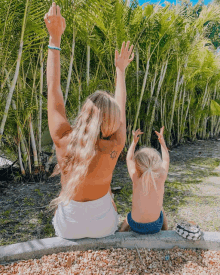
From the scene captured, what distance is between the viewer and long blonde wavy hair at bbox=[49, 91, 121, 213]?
4.27 ft

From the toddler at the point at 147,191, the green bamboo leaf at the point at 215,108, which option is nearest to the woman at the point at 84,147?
the toddler at the point at 147,191

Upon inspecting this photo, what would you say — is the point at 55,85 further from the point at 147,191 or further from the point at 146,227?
the point at 146,227

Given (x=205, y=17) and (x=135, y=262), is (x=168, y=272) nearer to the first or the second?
(x=135, y=262)

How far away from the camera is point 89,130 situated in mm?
1307

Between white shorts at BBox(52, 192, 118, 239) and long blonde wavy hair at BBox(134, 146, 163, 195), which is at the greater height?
long blonde wavy hair at BBox(134, 146, 163, 195)

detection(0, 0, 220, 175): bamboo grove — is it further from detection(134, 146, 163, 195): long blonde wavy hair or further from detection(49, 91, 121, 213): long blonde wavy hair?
detection(134, 146, 163, 195): long blonde wavy hair

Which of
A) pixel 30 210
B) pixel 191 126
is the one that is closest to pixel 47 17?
pixel 30 210

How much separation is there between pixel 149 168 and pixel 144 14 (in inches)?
123

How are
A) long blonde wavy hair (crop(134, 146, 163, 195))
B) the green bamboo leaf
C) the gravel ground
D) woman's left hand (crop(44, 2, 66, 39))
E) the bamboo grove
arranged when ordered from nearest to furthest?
woman's left hand (crop(44, 2, 66, 39)) < the gravel ground < long blonde wavy hair (crop(134, 146, 163, 195)) < the bamboo grove < the green bamboo leaf

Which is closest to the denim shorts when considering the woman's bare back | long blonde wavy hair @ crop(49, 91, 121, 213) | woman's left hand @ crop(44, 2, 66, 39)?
the woman's bare back

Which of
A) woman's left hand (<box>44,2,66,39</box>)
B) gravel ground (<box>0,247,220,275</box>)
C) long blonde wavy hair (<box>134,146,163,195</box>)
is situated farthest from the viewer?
long blonde wavy hair (<box>134,146,163,195</box>)

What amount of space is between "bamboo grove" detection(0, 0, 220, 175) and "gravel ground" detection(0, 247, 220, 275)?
141 cm

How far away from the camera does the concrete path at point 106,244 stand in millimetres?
1583

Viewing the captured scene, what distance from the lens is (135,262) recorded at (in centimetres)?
161
